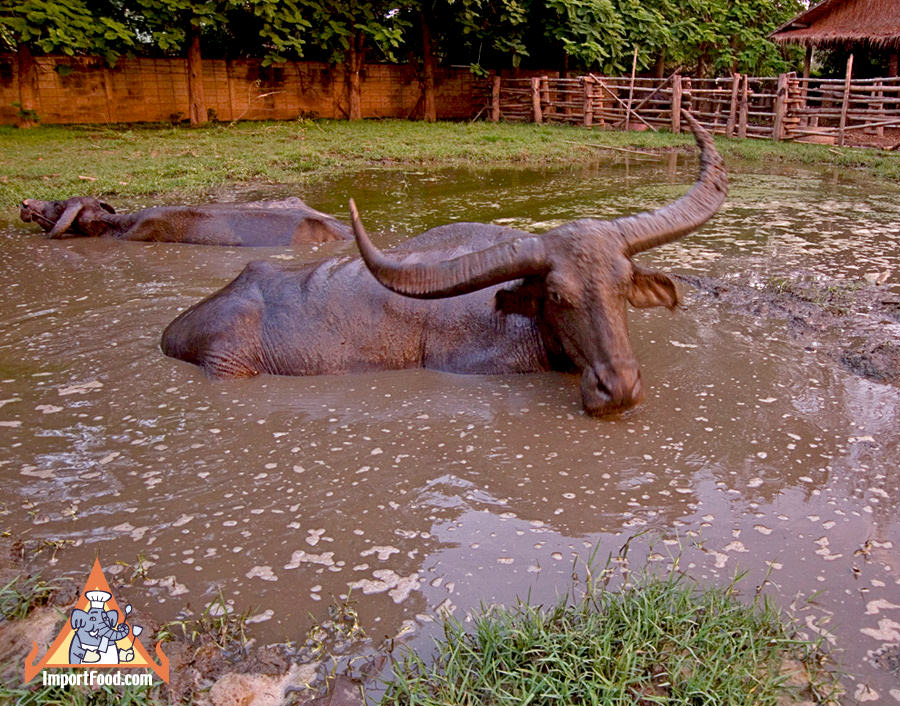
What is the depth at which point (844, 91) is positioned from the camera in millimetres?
15750

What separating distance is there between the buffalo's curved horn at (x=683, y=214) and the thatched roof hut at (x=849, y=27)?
61.3ft

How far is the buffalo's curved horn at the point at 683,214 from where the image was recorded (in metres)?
3.59

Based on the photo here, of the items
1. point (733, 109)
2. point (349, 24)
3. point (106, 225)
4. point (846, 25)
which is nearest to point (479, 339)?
point (106, 225)

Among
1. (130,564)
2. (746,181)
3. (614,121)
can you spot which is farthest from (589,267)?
(614,121)

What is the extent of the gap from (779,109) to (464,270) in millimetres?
15435

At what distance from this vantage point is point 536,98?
2083 centimetres

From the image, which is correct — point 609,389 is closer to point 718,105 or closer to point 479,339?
point 479,339

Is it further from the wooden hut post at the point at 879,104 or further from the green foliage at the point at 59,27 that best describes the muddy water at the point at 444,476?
the wooden hut post at the point at 879,104

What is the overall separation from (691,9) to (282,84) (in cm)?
1298

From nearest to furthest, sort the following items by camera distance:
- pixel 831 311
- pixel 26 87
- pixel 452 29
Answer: pixel 831 311
pixel 26 87
pixel 452 29

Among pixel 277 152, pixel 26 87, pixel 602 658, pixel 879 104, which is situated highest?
pixel 26 87

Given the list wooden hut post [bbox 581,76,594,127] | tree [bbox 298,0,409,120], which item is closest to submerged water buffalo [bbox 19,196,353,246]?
tree [bbox 298,0,409,120]

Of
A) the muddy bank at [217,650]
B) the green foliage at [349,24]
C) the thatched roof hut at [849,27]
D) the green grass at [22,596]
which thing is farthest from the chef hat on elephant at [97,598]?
the thatched roof hut at [849,27]

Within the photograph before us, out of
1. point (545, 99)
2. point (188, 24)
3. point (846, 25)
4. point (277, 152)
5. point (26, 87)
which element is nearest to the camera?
point (277, 152)
